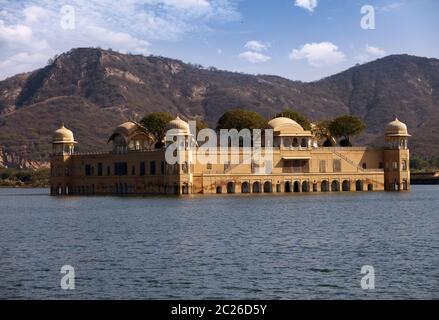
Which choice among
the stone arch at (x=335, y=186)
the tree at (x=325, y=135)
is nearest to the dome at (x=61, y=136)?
the tree at (x=325, y=135)

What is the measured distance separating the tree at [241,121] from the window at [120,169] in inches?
503

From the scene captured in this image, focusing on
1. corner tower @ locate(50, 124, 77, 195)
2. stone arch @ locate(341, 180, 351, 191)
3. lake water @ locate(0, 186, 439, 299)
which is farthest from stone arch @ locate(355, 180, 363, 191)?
lake water @ locate(0, 186, 439, 299)

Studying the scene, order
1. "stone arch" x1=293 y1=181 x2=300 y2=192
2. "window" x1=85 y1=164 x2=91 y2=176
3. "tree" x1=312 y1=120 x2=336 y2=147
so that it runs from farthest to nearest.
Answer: "tree" x1=312 y1=120 x2=336 y2=147 < "window" x1=85 y1=164 x2=91 y2=176 < "stone arch" x1=293 y1=181 x2=300 y2=192

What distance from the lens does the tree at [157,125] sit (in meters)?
96.1

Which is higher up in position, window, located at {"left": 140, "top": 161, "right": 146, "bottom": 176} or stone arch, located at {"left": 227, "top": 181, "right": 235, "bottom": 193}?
window, located at {"left": 140, "top": 161, "right": 146, "bottom": 176}

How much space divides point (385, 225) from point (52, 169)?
60292 mm

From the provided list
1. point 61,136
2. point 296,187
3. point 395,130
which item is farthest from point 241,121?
point 61,136

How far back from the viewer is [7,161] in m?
174

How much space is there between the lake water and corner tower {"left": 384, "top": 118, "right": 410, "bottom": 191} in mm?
35399

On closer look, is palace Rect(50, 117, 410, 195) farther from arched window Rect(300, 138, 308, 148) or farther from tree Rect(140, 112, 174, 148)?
tree Rect(140, 112, 174, 148)

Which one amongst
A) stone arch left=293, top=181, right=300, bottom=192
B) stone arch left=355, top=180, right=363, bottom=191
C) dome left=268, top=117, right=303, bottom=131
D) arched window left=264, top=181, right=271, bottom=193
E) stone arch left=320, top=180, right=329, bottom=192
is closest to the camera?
arched window left=264, top=181, right=271, bottom=193

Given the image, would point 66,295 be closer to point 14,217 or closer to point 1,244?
point 1,244

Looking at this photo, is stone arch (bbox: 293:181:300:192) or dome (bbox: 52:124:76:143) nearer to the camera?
stone arch (bbox: 293:181:300:192)

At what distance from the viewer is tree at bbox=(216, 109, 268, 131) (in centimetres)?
9512
